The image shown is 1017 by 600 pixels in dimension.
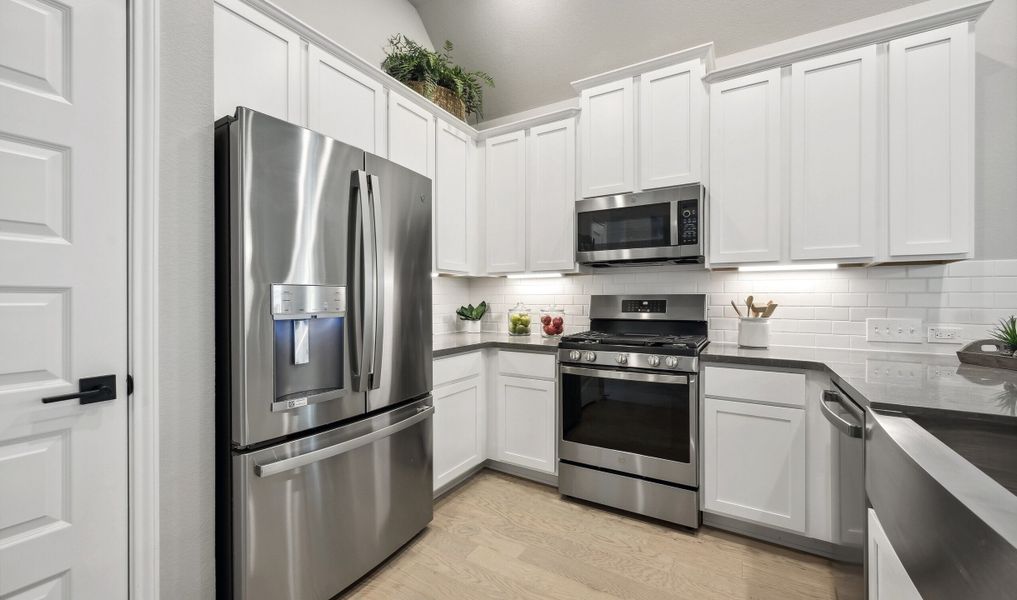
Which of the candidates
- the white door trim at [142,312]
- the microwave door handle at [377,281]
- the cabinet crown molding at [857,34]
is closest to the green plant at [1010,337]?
the cabinet crown molding at [857,34]

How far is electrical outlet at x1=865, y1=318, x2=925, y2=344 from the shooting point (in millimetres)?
2188

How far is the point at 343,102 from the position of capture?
218 centimetres

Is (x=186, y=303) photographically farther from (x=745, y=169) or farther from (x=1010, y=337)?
(x=1010, y=337)

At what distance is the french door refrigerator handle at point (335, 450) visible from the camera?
4.69 feet

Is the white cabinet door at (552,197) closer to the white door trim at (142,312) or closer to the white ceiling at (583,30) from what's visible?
the white ceiling at (583,30)

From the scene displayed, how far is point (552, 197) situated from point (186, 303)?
223cm

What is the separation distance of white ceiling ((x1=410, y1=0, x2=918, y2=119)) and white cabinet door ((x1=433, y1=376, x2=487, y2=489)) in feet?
7.98

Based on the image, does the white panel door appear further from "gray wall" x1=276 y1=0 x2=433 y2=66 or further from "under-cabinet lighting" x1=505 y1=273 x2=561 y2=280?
"under-cabinet lighting" x1=505 y1=273 x2=561 y2=280

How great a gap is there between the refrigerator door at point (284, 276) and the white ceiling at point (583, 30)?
82.3 inches

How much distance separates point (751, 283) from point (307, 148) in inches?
101

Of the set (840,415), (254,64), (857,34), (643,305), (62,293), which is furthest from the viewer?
(643,305)

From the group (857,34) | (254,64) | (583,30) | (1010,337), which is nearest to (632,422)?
(1010,337)

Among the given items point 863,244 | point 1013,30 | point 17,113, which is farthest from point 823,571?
point 17,113

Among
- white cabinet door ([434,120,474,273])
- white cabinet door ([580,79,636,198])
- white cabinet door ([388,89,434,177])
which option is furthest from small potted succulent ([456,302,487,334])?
white cabinet door ([580,79,636,198])
